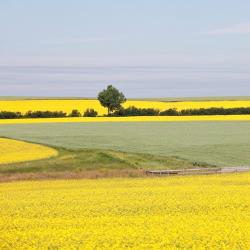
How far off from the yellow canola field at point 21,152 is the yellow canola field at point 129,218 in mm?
13014

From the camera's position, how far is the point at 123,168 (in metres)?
36.2

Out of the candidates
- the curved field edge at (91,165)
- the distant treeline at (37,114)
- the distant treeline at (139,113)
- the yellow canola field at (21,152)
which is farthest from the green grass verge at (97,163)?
the distant treeline at (139,113)

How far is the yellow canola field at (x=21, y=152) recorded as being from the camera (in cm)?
3862

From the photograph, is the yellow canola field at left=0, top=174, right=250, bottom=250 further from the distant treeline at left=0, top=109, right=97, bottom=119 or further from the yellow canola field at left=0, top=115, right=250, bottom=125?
the distant treeline at left=0, top=109, right=97, bottom=119

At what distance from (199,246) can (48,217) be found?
537 centimetres

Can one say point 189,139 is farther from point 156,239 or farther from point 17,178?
point 156,239

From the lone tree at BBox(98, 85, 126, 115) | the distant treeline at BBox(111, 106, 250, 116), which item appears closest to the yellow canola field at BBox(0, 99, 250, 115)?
the lone tree at BBox(98, 85, 126, 115)

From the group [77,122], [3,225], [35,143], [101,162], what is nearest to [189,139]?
[35,143]

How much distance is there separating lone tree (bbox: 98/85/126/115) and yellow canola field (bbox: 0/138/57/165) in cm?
5828

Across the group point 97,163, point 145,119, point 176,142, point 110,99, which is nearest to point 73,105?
point 110,99

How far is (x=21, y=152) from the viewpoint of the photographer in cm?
4172

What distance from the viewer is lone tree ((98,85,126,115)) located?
10512cm

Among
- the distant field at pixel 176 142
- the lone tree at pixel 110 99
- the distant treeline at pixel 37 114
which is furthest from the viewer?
the lone tree at pixel 110 99

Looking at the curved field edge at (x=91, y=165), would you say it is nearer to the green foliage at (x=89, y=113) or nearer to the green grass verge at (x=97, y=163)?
the green grass verge at (x=97, y=163)
